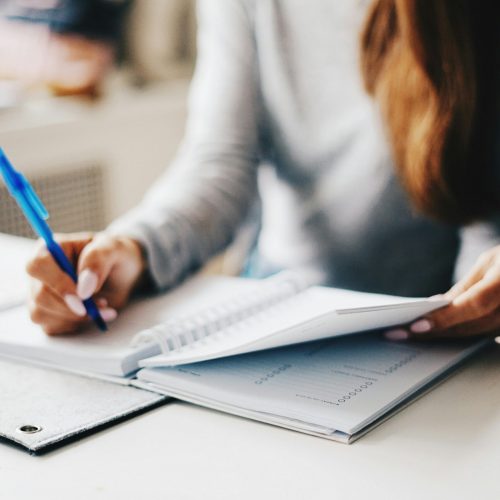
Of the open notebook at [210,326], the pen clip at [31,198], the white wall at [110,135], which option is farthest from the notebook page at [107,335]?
the white wall at [110,135]

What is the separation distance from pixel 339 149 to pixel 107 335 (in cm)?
49

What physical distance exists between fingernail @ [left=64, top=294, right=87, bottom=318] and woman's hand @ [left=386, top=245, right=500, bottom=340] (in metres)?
0.28

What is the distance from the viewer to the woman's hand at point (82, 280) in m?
0.75

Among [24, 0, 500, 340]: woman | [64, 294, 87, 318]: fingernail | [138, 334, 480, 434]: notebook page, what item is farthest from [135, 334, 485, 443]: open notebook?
[24, 0, 500, 340]: woman

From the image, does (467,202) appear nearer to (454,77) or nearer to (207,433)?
(454,77)

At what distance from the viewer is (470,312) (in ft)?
2.28

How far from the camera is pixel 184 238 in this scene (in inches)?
37.7

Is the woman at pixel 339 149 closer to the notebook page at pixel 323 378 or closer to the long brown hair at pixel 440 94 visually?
the long brown hair at pixel 440 94

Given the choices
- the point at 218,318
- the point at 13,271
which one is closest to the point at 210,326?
the point at 218,318

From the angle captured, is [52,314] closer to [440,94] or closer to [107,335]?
[107,335]

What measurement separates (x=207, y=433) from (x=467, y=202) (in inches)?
20.9

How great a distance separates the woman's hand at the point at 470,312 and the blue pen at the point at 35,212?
27 cm

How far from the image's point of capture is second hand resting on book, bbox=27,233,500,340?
70 centimetres

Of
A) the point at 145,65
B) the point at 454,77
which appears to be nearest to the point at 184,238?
the point at 454,77
